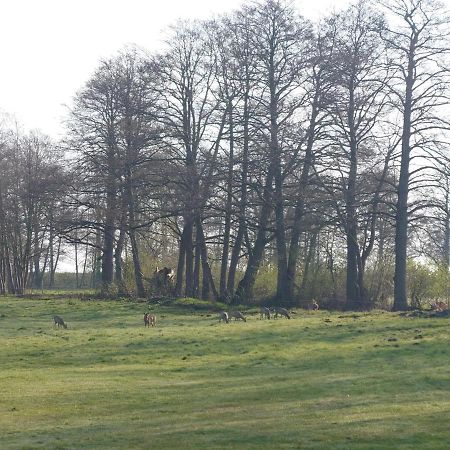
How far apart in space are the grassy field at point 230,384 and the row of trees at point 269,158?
374 inches

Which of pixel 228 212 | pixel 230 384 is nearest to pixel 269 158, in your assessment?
pixel 228 212

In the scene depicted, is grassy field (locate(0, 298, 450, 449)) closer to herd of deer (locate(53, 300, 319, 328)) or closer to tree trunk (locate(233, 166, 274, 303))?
herd of deer (locate(53, 300, 319, 328))

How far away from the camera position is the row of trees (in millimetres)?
41594

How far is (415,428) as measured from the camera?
14422mm

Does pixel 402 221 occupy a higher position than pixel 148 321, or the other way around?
pixel 402 221

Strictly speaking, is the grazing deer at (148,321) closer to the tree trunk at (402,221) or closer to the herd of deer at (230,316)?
the herd of deer at (230,316)

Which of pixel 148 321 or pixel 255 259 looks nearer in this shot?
pixel 148 321

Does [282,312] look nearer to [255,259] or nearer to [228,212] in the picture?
[228,212]

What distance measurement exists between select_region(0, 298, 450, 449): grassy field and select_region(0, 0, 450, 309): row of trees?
31.2 ft

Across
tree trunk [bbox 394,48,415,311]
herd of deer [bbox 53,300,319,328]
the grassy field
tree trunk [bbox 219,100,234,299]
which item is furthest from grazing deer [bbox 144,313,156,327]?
tree trunk [bbox 394,48,415,311]

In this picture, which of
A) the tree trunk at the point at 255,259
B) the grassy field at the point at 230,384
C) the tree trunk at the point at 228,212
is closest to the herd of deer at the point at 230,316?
the grassy field at the point at 230,384

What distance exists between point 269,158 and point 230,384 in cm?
2561

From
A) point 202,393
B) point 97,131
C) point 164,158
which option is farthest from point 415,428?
point 97,131

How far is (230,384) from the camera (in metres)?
20.5
